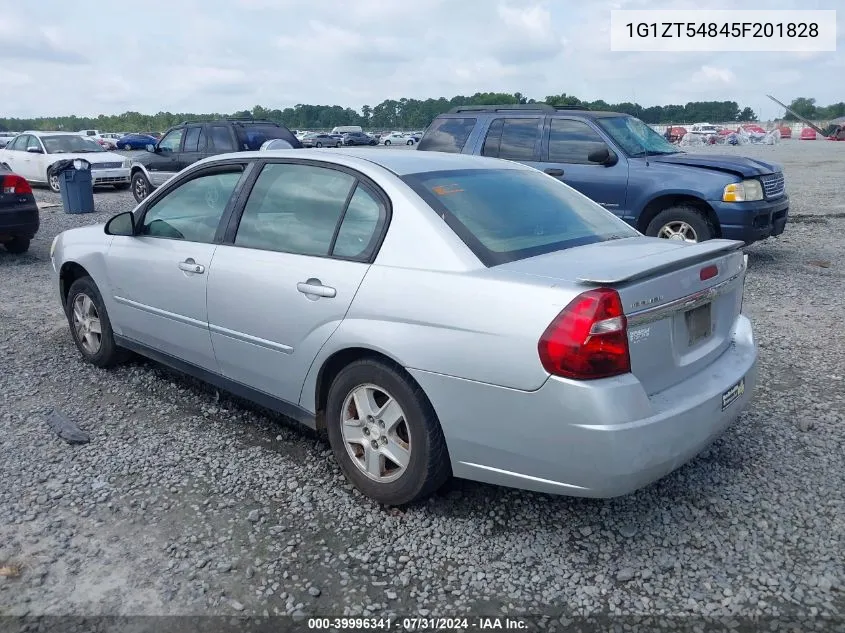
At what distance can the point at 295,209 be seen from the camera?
12.6 ft

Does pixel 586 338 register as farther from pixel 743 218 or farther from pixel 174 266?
pixel 743 218

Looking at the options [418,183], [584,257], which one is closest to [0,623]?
[418,183]

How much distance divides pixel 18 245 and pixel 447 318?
9.26 metres

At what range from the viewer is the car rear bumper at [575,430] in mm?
2707

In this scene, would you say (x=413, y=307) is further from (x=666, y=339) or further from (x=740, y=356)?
(x=740, y=356)

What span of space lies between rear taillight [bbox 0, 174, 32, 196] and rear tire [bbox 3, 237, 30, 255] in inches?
28.4

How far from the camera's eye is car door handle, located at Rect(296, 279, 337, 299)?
3.40m

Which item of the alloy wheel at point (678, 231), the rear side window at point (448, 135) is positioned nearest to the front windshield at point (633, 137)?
the alloy wheel at point (678, 231)

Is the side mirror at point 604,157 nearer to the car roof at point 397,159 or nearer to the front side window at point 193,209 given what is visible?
the car roof at point 397,159

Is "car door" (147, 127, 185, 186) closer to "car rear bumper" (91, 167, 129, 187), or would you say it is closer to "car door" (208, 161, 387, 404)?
"car rear bumper" (91, 167, 129, 187)

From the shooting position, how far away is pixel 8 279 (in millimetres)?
8719

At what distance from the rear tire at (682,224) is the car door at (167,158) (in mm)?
10202

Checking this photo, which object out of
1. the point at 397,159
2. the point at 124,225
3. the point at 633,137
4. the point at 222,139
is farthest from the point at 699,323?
the point at 222,139

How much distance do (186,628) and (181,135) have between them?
1410 cm
